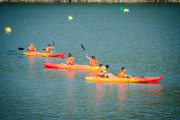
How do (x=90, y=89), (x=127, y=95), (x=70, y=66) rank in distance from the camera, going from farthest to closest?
(x=70, y=66) < (x=90, y=89) < (x=127, y=95)

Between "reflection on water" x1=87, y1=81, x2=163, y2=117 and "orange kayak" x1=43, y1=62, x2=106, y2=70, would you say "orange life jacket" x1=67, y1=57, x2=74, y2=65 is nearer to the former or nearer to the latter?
"orange kayak" x1=43, y1=62, x2=106, y2=70

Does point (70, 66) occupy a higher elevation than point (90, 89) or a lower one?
higher

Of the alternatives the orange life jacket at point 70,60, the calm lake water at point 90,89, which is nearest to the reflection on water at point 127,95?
the calm lake water at point 90,89

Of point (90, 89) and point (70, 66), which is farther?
point (70, 66)

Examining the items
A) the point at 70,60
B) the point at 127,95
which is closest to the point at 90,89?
the point at 127,95

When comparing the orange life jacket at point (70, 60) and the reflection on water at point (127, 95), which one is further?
the orange life jacket at point (70, 60)

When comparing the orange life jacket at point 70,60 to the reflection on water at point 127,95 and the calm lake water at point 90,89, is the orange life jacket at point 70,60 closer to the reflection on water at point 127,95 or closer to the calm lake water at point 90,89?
the calm lake water at point 90,89

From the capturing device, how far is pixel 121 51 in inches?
1805

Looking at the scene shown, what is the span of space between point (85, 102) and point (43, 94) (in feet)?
11.7

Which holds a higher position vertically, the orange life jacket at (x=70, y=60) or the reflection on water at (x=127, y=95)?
the orange life jacket at (x=70, y=60)

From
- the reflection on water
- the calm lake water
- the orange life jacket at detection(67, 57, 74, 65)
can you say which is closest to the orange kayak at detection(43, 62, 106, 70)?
the orange life jacket at detection(67, 57, 74, 65)

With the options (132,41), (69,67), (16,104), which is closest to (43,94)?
(16,104)

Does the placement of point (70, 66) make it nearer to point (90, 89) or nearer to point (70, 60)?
point (70, 60)

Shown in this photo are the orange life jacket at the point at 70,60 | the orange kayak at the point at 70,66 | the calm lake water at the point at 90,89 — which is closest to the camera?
the calm lake water at the point at 90,89
